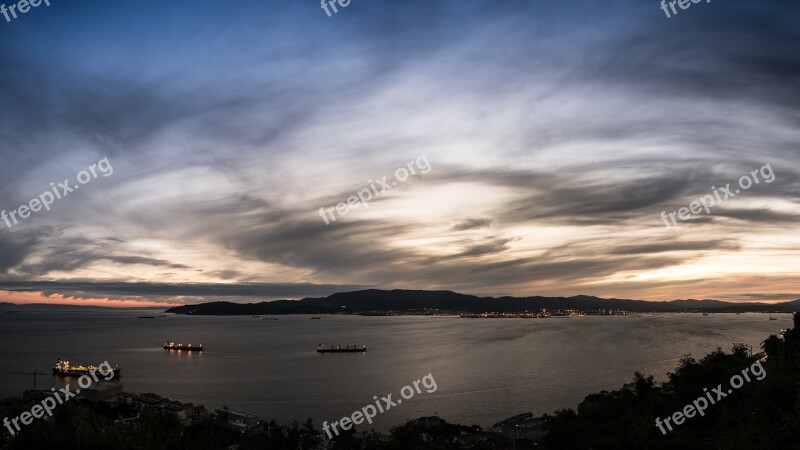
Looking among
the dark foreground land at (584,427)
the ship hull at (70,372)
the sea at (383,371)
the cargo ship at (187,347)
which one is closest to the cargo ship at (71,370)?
the ship hull at (70,372)

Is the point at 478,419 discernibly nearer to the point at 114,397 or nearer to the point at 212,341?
the point at 114,397

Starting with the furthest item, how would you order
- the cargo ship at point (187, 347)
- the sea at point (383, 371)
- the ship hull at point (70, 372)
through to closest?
1. the cargo ship at point (187, 347)
2. the ship hull at point (70, 372)
3. the sea at point (383, 371)

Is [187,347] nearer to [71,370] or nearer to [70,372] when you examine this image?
[71,370]

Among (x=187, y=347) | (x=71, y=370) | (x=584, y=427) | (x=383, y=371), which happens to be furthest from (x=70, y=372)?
(x=584, y=427)

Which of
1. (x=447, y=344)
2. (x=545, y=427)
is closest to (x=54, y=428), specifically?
(x=545, y=427)

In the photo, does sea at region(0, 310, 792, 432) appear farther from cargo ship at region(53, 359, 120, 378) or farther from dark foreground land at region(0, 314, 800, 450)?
dark foreground land at region(0, 314, 800, 450)

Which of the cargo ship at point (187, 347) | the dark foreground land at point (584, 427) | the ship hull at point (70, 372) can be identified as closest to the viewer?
the dark foreground land at point (584, 427)

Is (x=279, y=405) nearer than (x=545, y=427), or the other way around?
(x=545, y=427)

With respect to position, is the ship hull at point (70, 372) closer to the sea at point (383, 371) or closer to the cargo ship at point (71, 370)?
the cargo ship at point (71, 370)
